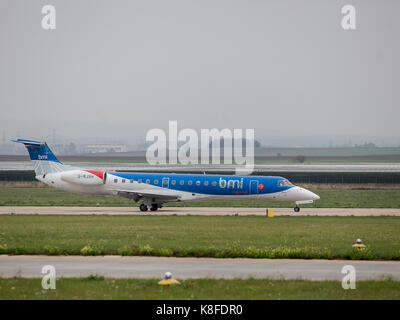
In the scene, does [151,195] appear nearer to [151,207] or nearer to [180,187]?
[151,207]

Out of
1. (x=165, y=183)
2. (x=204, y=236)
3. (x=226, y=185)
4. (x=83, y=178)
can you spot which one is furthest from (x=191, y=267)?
(x=83, y=178)

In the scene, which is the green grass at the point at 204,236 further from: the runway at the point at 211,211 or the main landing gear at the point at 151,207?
the main landing gear at the point at 151,207

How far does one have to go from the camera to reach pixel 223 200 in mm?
56062

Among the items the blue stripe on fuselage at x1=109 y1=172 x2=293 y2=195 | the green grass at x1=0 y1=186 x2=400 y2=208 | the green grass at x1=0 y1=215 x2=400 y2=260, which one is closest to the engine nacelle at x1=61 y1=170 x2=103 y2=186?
the green grass at x1=0 y1=186 x2=400 y2=208

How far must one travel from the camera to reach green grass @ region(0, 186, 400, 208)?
49.2 metres

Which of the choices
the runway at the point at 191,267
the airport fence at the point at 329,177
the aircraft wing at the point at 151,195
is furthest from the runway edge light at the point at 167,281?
the airport fence at the point at 329,177

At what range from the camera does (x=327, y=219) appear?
36.2 metres

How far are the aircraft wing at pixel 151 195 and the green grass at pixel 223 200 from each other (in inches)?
181

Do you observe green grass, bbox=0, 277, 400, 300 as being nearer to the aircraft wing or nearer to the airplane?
the aircraft wing

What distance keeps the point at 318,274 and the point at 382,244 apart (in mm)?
7568

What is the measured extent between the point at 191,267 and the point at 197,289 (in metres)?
3.80
